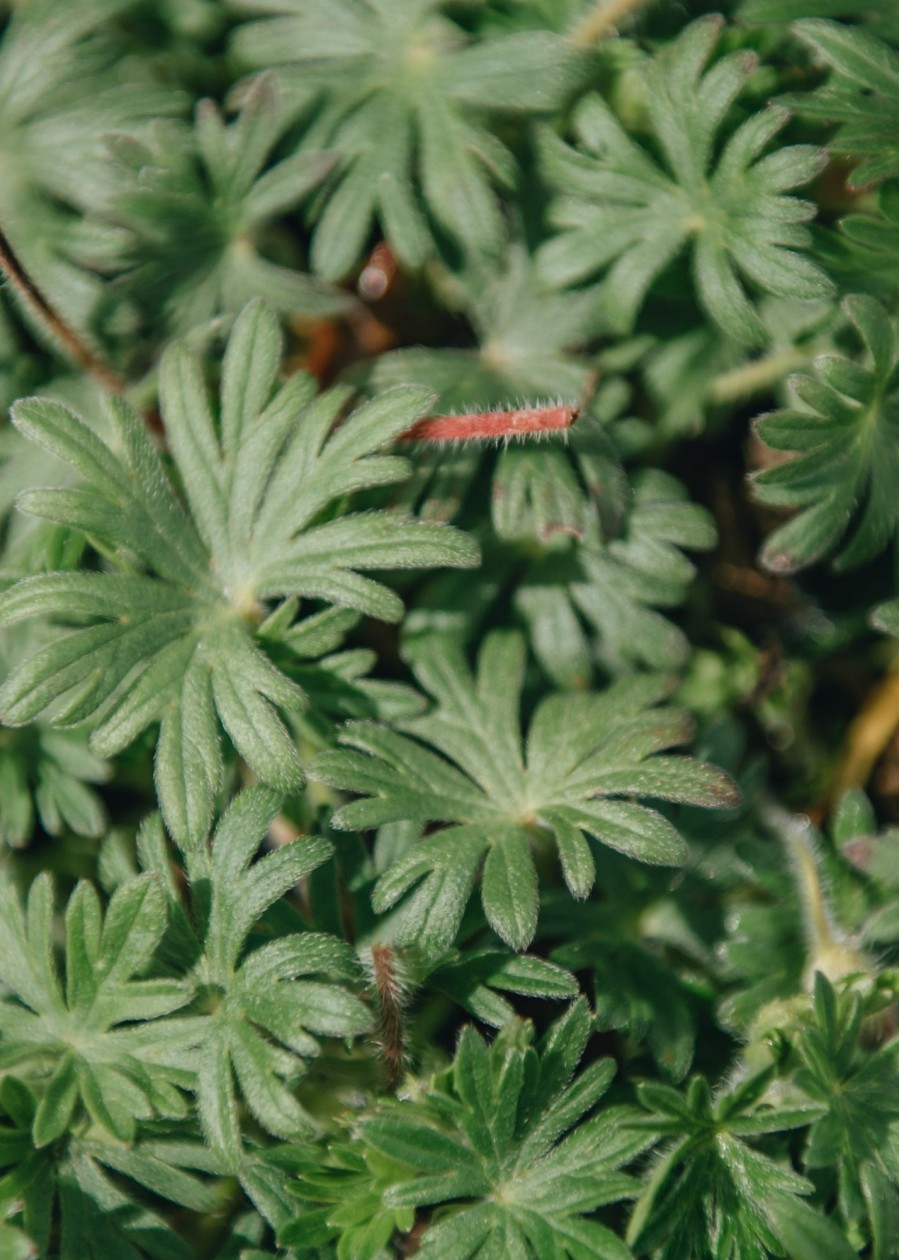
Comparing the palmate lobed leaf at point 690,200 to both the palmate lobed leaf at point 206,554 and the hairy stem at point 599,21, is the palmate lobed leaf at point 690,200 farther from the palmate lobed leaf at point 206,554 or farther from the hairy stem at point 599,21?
the palmate lobed leaf at point 206,554

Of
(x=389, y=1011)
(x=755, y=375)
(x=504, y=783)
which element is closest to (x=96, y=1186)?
(x=389, y=1011)

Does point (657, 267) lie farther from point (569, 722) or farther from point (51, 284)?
point (51, 284)

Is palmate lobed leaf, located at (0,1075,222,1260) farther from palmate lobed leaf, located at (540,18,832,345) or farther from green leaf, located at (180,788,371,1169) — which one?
palmate lobed leaf, located at (540,18,832,345)

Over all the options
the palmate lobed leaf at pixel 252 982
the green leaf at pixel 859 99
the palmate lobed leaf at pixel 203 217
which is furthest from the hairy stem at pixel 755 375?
the palmate lobed leaf at pixel 252 982

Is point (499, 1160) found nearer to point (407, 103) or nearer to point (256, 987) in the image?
point (256, 987)

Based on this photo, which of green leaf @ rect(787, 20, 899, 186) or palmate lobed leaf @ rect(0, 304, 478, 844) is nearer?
palmate lobed leaf @ rect(0, 304, 478, 844)

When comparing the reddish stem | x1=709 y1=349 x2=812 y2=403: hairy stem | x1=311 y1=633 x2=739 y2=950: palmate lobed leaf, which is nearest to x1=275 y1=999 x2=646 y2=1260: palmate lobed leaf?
x1=311 y1=633 x2=739 y2=950: palmate lobed leaf
